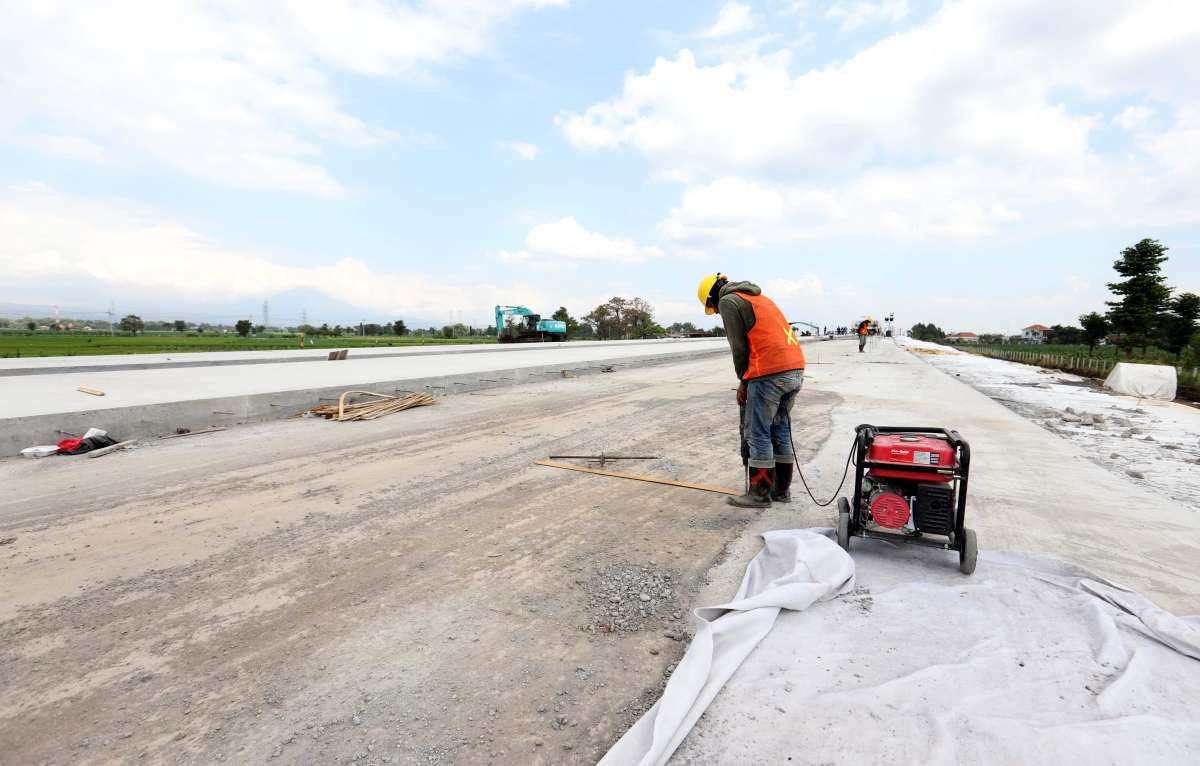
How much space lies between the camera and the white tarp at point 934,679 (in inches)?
69.0

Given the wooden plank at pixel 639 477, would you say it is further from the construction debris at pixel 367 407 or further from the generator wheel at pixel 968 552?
the construction debris at pixel 367 407

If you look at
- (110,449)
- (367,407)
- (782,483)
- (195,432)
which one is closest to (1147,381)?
(782,483)

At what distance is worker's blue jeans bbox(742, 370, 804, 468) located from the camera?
431 cm

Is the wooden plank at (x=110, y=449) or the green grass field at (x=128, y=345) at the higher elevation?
the green grass field at (x=128, y=345)

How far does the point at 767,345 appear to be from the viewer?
4281mm

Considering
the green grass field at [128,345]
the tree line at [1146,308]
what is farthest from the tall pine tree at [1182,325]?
the green grass field at [128,345]

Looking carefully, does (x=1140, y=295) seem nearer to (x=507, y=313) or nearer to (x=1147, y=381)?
(x=1147, y=381)

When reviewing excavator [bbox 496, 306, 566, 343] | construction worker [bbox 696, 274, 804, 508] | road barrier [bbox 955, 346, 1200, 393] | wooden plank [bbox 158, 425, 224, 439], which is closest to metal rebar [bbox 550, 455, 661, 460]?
construction worker [bbox 696, 274, 804, 508]

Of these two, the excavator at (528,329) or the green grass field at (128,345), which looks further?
the excavator at (528,329)

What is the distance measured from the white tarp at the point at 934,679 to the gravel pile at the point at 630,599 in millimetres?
313

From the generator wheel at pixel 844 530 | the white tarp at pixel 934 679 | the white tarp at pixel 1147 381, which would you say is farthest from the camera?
the white tarp at pixel 1147 381

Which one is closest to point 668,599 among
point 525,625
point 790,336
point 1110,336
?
point 525,625

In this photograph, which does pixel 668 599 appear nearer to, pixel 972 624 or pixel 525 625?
pixel 525 625

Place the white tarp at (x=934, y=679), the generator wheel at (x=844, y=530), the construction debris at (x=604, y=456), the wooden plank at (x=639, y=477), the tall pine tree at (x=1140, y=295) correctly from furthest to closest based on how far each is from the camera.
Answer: the tall pine tree at (x=1140, y=295)
the construction debris at (x=604, y=456)
the wooden plank at (x=639, y=477)
the generator wheel at (x=844, y=530)
the white tarp at (x=934, y=679)
